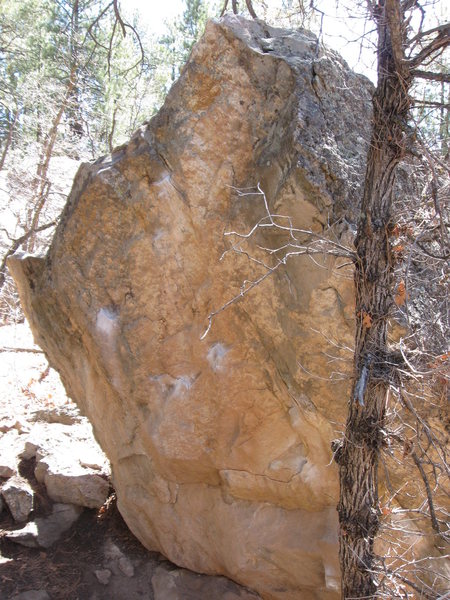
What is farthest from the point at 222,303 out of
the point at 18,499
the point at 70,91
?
the point at 70,91

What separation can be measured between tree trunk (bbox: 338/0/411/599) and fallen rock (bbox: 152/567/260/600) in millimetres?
1653

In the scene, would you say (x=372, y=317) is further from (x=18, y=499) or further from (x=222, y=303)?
(x=18, y=499)

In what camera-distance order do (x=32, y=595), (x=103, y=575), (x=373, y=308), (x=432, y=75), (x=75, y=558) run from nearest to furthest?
(x=432, y=75) < (x=373, y=308) < (x=32, y=595) < (x=103, y=575) < (x=75, y=558)

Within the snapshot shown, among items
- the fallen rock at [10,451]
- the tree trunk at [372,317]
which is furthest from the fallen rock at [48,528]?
the tree trunk at [372,317]

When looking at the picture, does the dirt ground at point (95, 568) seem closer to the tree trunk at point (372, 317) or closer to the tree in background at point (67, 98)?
the tree trunk at point (372, 317)

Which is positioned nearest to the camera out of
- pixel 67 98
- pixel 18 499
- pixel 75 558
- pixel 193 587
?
pixel 193 587

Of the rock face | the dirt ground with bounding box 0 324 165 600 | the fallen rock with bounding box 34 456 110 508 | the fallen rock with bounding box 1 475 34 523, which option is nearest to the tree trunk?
the rock face

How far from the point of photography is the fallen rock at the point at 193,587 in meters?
4.59

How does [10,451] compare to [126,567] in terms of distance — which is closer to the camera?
[126,567]

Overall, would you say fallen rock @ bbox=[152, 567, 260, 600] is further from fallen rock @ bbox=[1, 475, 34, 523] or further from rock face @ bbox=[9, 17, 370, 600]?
fallen rock @ bbox=[1, 475, 34, 523]

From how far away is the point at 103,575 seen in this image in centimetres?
500

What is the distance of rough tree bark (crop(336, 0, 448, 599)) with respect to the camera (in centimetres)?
284

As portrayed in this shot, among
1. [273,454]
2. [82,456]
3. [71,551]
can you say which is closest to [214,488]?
[273,454]

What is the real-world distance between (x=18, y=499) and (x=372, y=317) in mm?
4030
